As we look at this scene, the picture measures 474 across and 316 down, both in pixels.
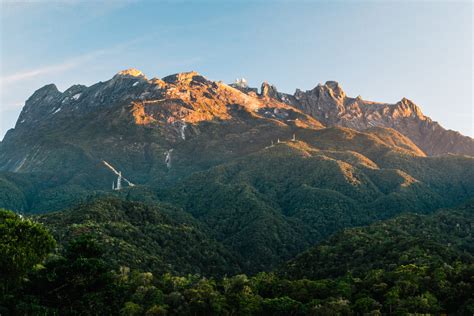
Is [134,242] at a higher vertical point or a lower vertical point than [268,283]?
higher

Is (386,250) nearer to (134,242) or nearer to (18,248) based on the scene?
(134,242)

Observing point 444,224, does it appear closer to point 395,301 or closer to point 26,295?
point 395,301

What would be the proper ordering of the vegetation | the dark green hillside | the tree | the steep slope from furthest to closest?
1. the dark green hillside
2. the steep slope
3. the tree
4. the vegetation

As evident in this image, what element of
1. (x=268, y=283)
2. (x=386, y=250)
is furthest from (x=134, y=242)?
(x=386, y=250)

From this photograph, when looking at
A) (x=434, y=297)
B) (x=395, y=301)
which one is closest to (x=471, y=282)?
(x=434, y=297)

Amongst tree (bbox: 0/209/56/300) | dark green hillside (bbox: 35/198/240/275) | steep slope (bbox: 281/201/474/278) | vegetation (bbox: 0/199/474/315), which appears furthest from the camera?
dark green hillside (bbox: 35/198/240/275)

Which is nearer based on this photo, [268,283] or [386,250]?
[268,283]

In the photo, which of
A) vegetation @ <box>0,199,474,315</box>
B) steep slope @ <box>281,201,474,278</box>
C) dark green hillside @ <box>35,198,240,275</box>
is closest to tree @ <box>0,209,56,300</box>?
vegetation @ <box>0,199,474,315</box>

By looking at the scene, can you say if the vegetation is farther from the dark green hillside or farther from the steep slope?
the dark green hillside

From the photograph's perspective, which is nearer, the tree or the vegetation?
the vegetation
